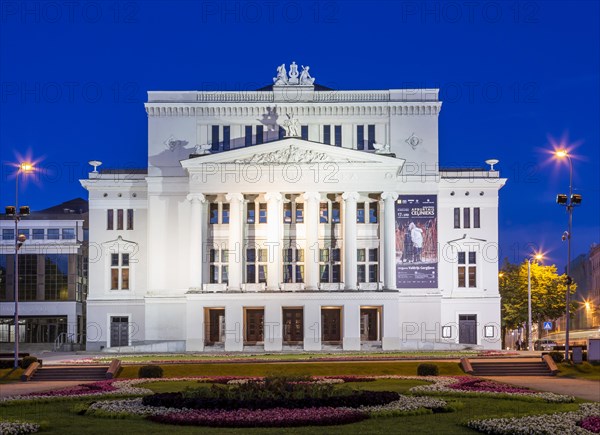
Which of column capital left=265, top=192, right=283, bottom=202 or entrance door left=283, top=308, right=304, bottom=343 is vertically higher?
column capital left=265, top=192, right=283, bottom=202

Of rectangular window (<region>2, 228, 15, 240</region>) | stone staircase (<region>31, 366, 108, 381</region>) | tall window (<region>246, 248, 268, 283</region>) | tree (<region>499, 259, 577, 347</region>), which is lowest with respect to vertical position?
stone staircase (<region>31, 366, 108, 381</region>)

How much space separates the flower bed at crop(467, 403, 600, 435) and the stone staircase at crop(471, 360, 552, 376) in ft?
78.9

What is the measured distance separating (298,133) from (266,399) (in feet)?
200

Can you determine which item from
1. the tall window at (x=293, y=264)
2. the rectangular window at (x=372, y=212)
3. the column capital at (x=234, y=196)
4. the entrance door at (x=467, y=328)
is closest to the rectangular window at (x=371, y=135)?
the rectangular window at (x=372, y=212)

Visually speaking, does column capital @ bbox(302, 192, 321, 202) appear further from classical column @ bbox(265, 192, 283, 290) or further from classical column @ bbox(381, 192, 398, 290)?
classical column @ bbox(381, 192, 398, 290)

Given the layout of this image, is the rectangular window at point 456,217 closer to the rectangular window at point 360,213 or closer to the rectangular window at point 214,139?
the rectangular window at point 360,213

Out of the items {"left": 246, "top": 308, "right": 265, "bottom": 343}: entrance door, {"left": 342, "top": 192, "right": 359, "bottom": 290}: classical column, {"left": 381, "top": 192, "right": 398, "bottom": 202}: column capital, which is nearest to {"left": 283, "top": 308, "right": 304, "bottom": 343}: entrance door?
{"left": 246, "top": 308, "right": 265, "bottom": 343}: entrance door

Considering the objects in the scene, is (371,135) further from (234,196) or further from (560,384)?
(560,384)

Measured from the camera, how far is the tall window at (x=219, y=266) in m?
90.6

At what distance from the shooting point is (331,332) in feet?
293

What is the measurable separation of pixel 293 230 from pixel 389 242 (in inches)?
373

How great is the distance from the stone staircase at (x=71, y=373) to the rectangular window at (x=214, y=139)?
40834 mm

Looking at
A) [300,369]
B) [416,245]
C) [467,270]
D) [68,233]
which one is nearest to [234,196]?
[416,245]

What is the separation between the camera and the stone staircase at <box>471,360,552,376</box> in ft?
185
